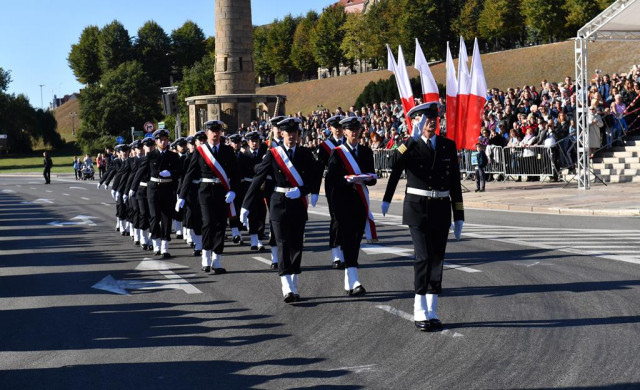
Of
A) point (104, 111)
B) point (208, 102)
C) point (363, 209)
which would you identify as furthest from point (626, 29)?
point (104, 111)

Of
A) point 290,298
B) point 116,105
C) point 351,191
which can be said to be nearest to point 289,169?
point 351,191

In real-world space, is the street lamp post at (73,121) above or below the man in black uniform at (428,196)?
above

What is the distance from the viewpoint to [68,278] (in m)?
13.1

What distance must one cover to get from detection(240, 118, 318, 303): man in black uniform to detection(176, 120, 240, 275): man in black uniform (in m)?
2.27

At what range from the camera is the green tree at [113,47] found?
4818 inches

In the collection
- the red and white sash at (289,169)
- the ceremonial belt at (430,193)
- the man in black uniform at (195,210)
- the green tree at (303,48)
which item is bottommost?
the man in black uniform at (195,210)

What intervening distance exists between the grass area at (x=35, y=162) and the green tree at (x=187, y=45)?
2032cm

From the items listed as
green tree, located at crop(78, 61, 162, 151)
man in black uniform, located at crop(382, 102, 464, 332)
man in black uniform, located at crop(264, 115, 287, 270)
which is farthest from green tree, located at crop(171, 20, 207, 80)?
man in black uniform, located at crop(382, 102, 464, 332)

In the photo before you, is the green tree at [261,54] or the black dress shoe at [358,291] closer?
the black dress shoe at [358,291]

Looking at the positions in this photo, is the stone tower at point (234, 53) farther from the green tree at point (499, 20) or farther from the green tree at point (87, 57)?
the green tree at point (87, 57)

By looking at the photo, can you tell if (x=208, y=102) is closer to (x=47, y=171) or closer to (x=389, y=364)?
(x=47, y=171)

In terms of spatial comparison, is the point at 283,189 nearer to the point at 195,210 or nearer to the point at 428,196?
the point at 428,196

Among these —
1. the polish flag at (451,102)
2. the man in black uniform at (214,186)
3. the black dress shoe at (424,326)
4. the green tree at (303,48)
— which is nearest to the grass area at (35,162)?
the green tree at (303,48)

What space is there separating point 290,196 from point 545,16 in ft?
215
